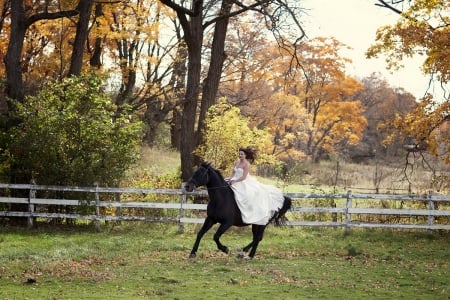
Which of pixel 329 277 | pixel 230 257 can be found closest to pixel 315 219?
pixel 230 257

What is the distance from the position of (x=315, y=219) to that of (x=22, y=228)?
28.3ft

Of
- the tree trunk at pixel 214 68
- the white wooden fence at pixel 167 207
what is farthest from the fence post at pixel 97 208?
the tree trunk at pixel 214 68

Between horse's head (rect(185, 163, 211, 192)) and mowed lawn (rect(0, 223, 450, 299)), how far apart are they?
1.60m

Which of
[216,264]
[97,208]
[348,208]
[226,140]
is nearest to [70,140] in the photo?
[97,208]

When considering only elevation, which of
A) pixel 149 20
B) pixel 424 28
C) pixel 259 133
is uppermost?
pixel 149 20

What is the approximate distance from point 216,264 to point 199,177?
1807mm

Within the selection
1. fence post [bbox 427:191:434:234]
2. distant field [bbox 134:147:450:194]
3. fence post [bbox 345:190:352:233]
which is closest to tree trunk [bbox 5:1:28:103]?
distant field [bbox 134:147:450:194]

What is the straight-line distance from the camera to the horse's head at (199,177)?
1326 cm

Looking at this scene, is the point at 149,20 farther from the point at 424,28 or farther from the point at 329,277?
the point at 329,277

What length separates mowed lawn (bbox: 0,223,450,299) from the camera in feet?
34.6

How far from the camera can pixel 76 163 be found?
1862 centimetres

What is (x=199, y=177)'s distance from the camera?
13.5 meters

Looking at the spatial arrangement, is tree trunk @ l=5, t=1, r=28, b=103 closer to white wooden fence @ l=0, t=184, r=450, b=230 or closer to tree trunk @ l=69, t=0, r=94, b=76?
tree trunk @ l=69, t=0, r=94, b=76

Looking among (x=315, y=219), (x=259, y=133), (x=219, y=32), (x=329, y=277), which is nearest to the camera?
(x=329, y=277)
